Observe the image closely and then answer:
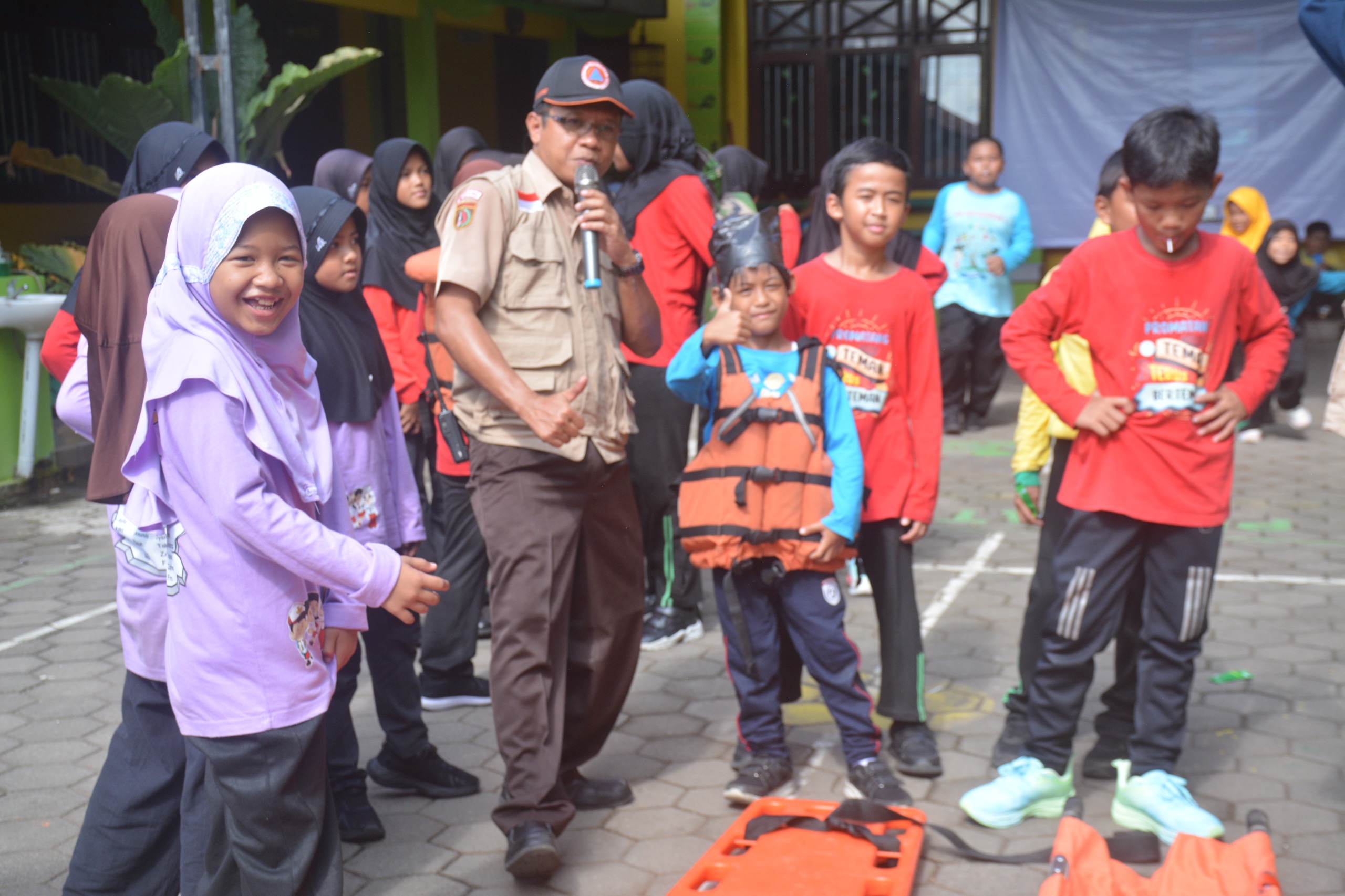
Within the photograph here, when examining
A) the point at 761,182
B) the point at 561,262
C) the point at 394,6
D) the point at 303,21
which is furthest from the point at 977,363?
the point at 303,21

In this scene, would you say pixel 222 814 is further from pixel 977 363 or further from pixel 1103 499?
pixel 977 363

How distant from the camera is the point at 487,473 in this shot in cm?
338

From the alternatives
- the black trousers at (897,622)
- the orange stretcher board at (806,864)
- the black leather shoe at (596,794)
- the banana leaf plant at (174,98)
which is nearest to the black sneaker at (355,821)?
the black leather shoe at (596,794)

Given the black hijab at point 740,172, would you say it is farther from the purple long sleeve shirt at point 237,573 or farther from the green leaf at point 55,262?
the green leaf at point 55,262

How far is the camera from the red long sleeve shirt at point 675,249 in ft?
16.0

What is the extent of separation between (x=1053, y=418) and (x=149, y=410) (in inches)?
107

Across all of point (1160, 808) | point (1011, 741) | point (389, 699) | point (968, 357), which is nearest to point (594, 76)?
point (389, 699)

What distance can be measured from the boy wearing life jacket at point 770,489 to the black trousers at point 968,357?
21.4ft

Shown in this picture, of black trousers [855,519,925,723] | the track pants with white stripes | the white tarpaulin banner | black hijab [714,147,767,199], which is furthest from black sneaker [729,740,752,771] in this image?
the white tarpaulin banner

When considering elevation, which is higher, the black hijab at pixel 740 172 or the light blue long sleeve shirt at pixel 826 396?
the black hijab at pixel 740 172

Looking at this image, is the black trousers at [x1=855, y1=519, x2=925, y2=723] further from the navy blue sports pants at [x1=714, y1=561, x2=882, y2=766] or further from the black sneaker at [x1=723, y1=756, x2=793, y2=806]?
the black sneaker at [x1=723, y1=756, x2=793, y2=806]

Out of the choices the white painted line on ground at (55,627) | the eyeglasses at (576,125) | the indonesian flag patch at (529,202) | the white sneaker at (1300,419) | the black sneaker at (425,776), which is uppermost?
the eyeglasses at (576,125)

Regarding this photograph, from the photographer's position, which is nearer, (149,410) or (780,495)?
(149,410)

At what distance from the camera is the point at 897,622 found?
13.0ft
